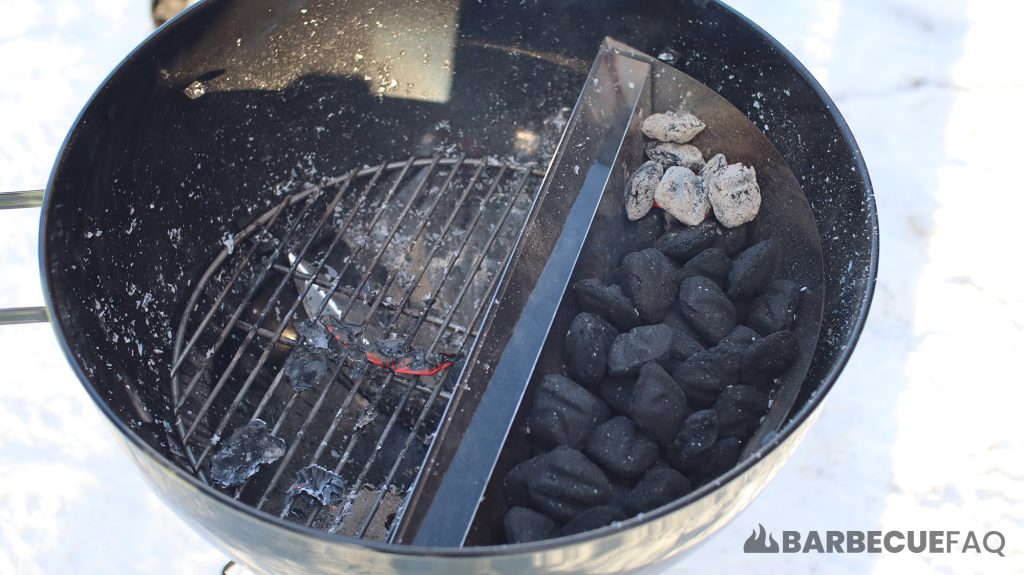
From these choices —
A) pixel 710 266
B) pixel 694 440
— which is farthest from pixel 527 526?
pixel 710 266

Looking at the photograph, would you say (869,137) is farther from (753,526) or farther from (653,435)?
(653,435)

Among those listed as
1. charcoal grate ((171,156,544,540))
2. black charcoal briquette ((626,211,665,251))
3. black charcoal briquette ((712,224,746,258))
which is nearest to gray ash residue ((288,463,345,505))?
charcoal grate ((171,156,544,540))

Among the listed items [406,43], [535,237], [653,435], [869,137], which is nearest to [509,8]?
[406,43]

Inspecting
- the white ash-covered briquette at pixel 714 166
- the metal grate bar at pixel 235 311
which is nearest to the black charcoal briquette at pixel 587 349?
the white ash-covered briquette at pixel 714 166

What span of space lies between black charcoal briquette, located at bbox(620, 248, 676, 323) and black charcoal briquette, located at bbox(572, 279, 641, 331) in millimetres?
19

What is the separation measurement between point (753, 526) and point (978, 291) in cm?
86

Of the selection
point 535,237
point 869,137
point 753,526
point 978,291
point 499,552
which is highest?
point 869,137

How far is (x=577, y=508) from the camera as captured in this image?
1333 mm

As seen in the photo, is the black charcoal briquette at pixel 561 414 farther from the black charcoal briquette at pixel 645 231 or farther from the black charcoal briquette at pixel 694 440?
the black charcoal briquette at pixel 645 231

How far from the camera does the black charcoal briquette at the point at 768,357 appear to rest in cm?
144

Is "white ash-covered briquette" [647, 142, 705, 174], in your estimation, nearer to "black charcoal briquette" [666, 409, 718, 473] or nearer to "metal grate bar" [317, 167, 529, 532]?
"metal grate bar" [317, 167, 529, 532]

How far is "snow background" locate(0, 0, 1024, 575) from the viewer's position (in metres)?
1.85

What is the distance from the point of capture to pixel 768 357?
144 cm

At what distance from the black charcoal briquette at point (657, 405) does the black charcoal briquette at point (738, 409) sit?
7 centimetres
